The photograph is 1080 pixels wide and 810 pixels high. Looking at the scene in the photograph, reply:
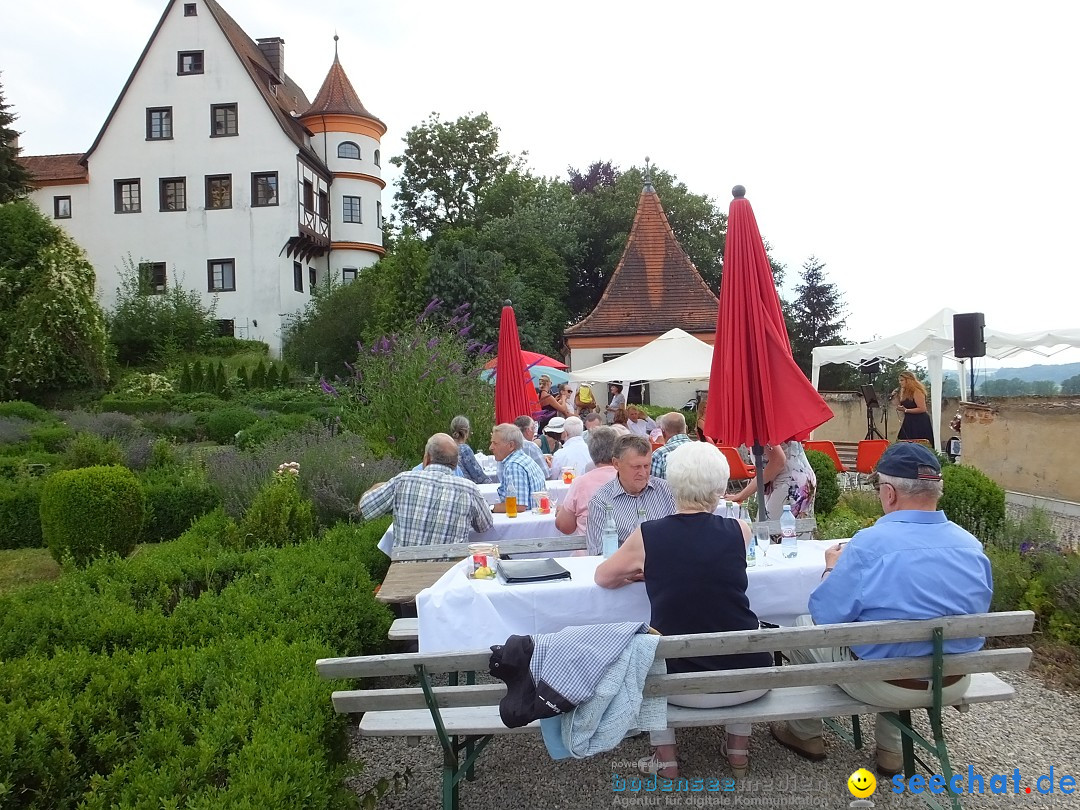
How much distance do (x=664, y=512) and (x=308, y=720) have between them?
2318 millimetres

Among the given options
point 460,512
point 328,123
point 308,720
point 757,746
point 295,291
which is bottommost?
point 757,746

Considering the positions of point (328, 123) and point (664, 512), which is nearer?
point (664, 512)

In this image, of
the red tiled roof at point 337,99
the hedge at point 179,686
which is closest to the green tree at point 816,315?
the red tiled roof at point 337,99

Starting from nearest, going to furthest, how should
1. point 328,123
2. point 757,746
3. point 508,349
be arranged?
point 757,746
point 508,349
point 328,123

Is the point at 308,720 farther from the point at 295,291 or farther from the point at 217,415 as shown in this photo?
the point at 295,291

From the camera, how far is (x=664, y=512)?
4.65 metres

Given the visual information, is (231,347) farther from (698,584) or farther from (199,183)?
(698,584)

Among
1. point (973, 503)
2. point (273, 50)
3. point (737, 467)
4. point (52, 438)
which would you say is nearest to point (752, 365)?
point (973, 503)

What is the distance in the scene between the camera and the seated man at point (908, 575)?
315cm

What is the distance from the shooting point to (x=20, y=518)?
9820mm

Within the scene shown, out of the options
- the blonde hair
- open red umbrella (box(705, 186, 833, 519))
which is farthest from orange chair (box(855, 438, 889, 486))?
open red umbrella (box(705, 186, 833, 519))

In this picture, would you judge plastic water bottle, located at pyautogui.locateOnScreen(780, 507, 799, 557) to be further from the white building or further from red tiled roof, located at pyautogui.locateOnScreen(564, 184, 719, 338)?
the white building

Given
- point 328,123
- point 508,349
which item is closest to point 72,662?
point 508,349

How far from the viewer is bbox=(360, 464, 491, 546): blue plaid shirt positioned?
5.46 meters
